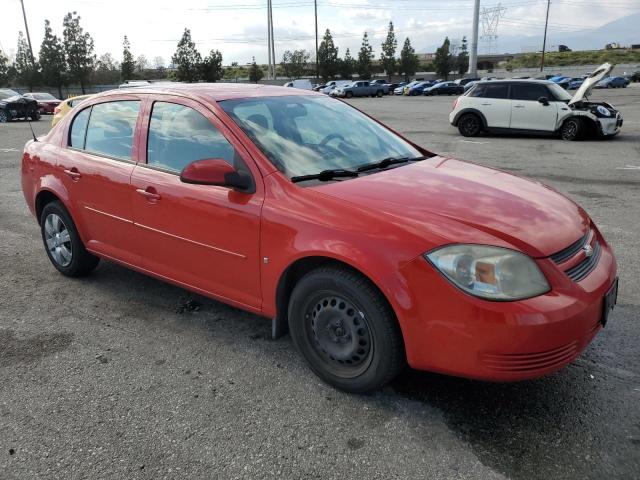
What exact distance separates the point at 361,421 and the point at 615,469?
1.14 m

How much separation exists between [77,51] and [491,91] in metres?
54.7

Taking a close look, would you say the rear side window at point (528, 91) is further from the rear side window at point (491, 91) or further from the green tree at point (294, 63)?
the green tree at point (294, 63)

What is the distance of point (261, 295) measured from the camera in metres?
3.16

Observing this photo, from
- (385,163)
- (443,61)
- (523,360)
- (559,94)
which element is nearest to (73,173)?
(385,163)

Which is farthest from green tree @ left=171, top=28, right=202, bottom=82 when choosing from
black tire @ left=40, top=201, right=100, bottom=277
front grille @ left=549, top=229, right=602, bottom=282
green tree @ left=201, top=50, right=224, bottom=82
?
front grille @ left=549, top=229, right=602, bottom=282

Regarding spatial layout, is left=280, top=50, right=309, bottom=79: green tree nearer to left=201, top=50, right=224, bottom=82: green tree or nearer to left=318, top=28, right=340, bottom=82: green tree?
left=318, top=28, right=340, bottom=82: green tree

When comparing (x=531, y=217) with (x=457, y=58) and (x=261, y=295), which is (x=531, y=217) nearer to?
(x=261, y=295)

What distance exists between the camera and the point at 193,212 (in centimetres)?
334

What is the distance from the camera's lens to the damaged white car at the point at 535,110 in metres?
13.7

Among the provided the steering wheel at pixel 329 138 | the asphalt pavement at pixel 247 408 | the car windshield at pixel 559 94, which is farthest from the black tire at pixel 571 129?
the steering wheel at pixel 329 138

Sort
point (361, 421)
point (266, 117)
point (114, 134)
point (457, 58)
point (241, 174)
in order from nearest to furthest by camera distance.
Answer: point (361, 421)
point (241, 174)
point (266, 117)
point (114, 134)
point (457, 58)

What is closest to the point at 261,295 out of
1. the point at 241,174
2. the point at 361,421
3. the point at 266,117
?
the point at 241,174

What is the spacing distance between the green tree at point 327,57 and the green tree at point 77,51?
3297cm

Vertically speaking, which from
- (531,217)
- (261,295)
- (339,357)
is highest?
(531,217)
